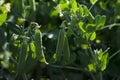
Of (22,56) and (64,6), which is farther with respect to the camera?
(64,6)

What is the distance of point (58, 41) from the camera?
1011 mm

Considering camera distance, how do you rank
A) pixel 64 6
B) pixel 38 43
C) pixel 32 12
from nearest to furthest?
pixel 38 43
pixel 64 6
pixel 32 12

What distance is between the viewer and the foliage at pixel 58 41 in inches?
40.4

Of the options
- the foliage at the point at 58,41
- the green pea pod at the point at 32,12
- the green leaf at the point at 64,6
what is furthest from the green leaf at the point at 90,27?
the green pea pod at the point at 32,12

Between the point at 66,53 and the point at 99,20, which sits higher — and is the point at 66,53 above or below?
below

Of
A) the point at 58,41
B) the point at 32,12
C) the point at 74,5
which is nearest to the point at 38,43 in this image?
the point at 58,41

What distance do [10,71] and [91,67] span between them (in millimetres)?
275

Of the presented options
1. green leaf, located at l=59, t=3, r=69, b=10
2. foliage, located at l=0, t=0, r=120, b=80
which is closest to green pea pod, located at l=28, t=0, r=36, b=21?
foliage, located at l=0, t=0, r=120, b=80

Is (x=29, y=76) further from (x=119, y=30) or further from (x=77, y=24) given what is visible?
(x=119, y=30)

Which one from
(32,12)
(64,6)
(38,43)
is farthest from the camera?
(32,12)

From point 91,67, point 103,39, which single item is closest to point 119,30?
point 103,39

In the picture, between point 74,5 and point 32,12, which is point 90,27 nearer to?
point 74,5

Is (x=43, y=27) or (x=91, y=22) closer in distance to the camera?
(x=91, y=22)

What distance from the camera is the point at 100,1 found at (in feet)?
4.65
